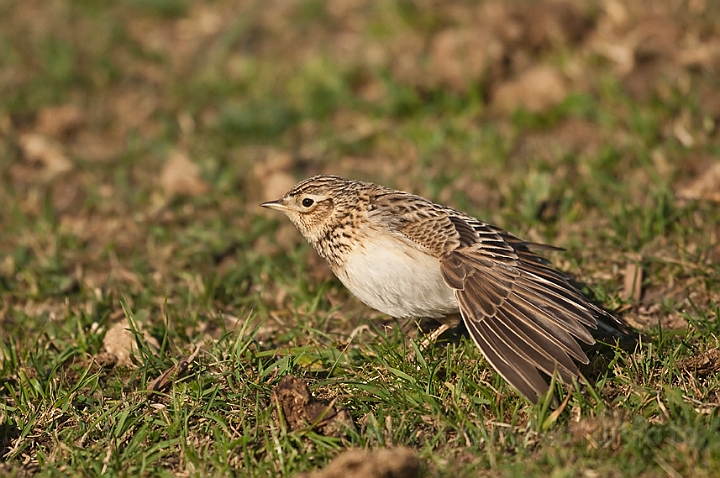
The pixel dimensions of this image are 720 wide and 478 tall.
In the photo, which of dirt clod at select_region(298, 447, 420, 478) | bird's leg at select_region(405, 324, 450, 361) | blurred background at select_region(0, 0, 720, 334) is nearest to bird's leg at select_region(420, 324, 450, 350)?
bird's leg at select_region(405, 324, 450, 361)

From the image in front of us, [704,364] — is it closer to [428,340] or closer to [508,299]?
[508,299]

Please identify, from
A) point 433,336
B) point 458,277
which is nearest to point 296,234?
point 433,336

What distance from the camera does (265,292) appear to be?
7355 millimetres

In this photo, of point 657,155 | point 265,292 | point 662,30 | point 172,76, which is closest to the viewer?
point 265,292

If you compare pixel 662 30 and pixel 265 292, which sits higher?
pixel 662 30

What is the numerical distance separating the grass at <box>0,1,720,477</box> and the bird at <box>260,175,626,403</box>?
0.25m

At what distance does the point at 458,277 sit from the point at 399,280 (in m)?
0.37

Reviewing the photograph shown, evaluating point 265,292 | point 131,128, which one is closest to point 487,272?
point 265,292

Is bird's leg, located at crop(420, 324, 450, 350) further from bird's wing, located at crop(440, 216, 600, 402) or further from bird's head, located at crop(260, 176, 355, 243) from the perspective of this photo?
bird's head, located at crop(260, 176, 355, 243)

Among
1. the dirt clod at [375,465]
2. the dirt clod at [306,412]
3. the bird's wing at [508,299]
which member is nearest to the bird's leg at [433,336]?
the bird's wing at [508,299]

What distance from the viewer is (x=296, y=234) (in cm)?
816

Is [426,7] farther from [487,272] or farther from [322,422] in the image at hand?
[322,422]

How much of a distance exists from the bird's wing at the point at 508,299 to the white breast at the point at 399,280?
0.11 metres

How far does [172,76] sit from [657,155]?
587cm
